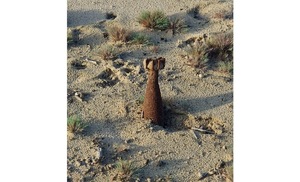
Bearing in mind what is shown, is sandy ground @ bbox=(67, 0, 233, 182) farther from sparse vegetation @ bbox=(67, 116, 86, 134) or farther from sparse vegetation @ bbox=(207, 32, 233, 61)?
sparse vegetation @ bbox=(207, 32, 233, 61)

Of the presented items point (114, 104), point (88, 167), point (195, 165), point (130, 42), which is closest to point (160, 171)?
point (195, 165)

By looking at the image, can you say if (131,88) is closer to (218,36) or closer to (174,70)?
(174,70)

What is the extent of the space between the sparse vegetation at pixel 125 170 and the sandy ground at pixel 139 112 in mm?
50

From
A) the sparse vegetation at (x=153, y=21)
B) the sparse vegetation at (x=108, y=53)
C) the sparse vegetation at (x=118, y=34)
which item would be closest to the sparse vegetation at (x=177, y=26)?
the sparse vegetation at (x=153, y=21)

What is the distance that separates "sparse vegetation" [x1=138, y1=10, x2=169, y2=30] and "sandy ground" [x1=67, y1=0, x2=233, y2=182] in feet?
0.26

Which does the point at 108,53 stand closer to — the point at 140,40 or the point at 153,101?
the point at 140,40

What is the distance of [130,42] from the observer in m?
6.68

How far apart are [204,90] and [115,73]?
1045 mm

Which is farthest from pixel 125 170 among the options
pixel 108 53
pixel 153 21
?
pixel 153 21

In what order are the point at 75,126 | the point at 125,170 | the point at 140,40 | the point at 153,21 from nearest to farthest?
the point at 125,170 < the point at 75,126 < the point at 140,40 < the point at 153,21

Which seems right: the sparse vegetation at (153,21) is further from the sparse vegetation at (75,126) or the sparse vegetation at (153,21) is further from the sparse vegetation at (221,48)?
the sparse vegetation at (75,126)

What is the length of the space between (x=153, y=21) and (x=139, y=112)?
72.7 inches

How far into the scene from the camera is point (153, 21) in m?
6.94

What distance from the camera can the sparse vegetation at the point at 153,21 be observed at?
691 cm
